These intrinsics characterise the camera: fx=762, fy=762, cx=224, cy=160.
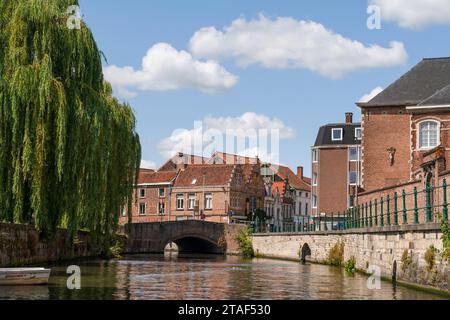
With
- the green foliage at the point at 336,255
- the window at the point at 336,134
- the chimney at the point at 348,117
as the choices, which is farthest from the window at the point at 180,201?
the green foliage at the point at 336,255

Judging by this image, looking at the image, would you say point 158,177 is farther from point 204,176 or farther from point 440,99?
point 440,99

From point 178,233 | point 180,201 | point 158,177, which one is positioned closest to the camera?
point 178,233

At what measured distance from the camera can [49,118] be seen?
21.1m

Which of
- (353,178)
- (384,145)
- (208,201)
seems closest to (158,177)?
(208,201)

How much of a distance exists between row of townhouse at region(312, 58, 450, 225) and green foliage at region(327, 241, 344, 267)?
2941 mm

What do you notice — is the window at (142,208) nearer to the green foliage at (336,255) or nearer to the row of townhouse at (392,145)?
the row of townhouse at (392,145)

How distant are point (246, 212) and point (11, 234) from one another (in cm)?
5039

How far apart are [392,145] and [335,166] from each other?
16.9 meters

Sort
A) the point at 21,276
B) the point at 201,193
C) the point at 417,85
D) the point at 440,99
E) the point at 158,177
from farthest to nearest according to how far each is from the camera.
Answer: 1. the point at 158,177
2. the point at 201,193
3. the point at 417,85
4. the point at 440,99
5. the point at 21,276

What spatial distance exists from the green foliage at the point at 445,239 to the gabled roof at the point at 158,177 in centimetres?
5538

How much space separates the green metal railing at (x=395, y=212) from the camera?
1711 centimetres

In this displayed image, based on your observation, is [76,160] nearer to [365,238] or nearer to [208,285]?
[208,285]

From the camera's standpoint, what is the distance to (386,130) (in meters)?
42.8

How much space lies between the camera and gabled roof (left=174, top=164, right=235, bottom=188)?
224ft
